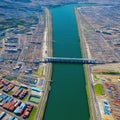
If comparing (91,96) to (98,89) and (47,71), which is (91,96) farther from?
(47,71)

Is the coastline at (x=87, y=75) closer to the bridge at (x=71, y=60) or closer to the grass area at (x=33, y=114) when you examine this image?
the bridge at (x=71, y=60)

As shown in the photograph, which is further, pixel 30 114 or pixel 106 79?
pixel 106 79

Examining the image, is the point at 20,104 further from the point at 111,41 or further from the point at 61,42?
the point at 111,41

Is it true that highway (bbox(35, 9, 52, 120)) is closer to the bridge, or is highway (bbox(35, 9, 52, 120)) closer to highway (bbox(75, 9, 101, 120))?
the bridge

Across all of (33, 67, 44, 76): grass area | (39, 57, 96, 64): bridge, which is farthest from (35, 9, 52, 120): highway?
(39, 57, 96, 64): bridge

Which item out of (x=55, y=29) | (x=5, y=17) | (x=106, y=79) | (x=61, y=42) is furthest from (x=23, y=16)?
(x=106, y=79)

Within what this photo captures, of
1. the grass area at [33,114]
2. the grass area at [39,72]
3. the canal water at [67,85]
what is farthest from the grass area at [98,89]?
the grass area at [33,114]

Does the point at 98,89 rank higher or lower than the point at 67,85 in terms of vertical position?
lower

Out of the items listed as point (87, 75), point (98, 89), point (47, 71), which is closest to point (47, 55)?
point (47, 71)
